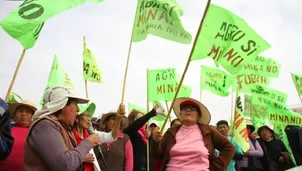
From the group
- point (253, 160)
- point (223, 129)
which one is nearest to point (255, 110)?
point (253, 160)

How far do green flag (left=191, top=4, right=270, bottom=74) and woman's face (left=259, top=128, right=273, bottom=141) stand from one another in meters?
2.57

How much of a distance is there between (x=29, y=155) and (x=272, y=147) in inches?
248

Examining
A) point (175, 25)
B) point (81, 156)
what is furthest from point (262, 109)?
point (81, 156)

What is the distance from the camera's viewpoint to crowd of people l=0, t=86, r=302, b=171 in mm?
2464

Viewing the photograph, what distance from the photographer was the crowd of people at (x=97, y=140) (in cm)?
246

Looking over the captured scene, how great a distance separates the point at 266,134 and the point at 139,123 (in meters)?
4.21

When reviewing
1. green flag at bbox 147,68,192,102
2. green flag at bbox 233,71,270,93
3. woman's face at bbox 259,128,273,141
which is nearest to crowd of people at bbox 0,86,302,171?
woman's face at bbox 259,128,273,141

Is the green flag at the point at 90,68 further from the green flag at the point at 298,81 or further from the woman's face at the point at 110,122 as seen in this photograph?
the green flag at the point at 298,81

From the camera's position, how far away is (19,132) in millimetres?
3984

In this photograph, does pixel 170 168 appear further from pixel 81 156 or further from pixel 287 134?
pixel 287 134

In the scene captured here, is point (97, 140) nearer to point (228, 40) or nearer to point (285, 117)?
point (228, 40)

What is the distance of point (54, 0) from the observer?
4750 mm

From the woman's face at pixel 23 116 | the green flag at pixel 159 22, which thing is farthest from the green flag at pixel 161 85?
the woman's face at pixel 23 116

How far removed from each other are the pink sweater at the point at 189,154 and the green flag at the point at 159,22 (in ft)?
5.34
